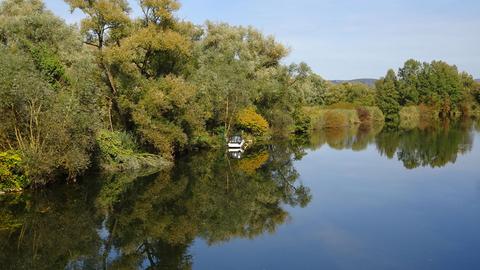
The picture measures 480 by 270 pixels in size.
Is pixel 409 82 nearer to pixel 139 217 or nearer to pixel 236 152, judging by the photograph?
pixel 236 152

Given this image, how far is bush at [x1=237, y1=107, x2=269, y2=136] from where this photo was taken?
42469mm

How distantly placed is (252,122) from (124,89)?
18009mm

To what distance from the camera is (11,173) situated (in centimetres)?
1888

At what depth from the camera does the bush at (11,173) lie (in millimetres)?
18469

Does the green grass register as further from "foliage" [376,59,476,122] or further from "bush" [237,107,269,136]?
"bush" [237,107,269,136]

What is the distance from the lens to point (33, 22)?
3091 centimetres

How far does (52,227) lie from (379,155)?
27186mm

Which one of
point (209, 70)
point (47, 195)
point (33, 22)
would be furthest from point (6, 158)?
point (209, 70)

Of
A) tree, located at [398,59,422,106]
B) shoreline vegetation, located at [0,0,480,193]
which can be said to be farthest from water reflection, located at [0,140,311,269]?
tree, located at [398,59,422,106]

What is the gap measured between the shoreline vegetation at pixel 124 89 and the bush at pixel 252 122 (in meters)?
0.10

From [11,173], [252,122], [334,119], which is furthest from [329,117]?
[11,173]

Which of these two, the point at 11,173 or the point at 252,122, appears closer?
the point at 11,173

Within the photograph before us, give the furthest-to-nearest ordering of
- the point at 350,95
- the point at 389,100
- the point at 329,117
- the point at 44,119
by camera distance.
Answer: the point at 350,95 < the point at 389,100 < the point at 329,117 < the point at 44,119

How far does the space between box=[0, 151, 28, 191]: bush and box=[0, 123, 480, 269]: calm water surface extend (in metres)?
0.85
